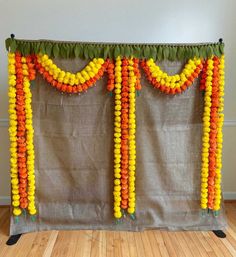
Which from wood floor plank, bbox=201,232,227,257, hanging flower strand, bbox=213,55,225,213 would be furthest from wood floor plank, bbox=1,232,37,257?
hanging flower strand, bbox=213,55,225,213

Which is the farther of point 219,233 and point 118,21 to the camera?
point 118,21

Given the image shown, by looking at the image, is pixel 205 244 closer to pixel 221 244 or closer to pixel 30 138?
pixel 221 244

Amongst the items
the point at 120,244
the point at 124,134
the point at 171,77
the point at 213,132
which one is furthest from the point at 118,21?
the point at 120,244

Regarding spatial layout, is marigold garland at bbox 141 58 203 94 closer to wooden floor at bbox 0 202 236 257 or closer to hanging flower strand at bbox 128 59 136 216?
hanging flower strand at bbox 128 59 136 216

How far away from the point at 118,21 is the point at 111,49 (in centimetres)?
63

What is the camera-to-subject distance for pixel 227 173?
8.64ft

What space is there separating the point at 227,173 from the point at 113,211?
1.28 meters

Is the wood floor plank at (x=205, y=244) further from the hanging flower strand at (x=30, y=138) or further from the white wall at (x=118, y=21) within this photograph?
the white wall at (x=118, y=21)

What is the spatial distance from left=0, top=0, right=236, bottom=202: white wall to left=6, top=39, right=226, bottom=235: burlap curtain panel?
55 centimetres

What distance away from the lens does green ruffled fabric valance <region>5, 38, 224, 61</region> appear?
6.15ft

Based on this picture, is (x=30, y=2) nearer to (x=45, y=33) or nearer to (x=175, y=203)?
(x=45, y=33)

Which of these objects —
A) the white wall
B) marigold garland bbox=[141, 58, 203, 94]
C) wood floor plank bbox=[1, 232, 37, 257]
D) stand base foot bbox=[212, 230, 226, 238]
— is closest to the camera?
wood floor plank bbox=[1, 232, 37, 257]

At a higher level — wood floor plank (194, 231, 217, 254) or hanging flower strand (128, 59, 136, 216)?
hanging flower strand (128, 59, 136, 216)

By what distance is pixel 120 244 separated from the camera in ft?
6.27
